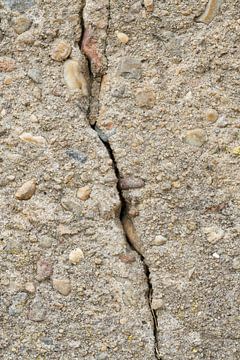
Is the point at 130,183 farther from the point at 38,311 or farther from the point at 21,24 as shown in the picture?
the point at 21,24

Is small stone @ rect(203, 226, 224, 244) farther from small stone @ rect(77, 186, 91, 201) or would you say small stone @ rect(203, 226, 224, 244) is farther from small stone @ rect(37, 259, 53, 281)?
small stone @ rect(37, 259, 53, 281)

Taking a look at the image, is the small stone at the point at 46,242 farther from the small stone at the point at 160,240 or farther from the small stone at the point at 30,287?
the small stone at the point at 160,240

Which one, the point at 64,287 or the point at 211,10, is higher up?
the point at 211,10

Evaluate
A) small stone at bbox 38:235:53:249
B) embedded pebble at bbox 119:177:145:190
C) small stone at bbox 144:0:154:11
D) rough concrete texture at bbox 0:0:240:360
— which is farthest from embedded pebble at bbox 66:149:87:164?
small stone at bbox 144:0:154:11

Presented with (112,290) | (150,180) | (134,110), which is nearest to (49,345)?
(112,290)

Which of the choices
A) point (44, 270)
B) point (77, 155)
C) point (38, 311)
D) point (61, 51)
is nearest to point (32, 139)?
point (77, 155)

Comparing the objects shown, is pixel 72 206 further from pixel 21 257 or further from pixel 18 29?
pixel 18 29
